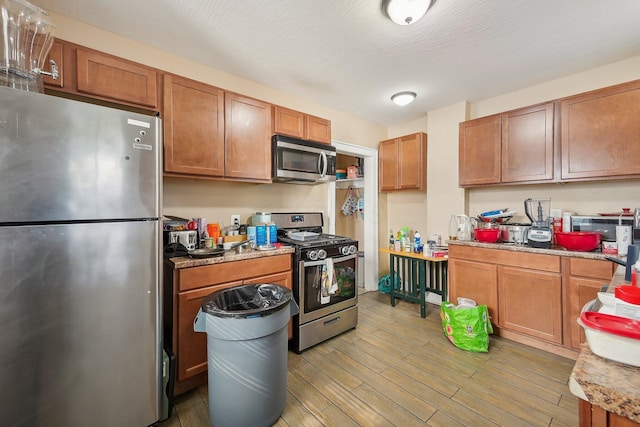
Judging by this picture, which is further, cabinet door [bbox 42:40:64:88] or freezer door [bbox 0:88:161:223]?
cabinet door [bbox 42:40:64:88]

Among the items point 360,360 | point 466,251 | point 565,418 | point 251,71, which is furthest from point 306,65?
point 565,418

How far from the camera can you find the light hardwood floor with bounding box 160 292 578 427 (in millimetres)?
1536

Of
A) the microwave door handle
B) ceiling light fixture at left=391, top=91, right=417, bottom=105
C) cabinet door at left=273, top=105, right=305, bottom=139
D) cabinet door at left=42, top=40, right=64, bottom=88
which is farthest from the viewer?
ceiling light fixture at left=391, top=91, right=417, bottom=105

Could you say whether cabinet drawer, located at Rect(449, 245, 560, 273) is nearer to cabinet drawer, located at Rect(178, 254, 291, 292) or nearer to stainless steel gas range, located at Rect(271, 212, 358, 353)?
stainless steel gas range, located at Rect(271, 212, 358, 353)

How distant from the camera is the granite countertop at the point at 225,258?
1.70 metres

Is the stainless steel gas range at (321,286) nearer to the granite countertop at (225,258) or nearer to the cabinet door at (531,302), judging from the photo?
the granite countertop at (225,258)

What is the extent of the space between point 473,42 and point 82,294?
119 inches

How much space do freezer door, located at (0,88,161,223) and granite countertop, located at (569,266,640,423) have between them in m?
1.76

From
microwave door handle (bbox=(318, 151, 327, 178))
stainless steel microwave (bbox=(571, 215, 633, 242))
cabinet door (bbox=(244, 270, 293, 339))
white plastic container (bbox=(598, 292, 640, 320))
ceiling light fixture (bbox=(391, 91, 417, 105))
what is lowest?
cabinet door (bbox=(244, 270, 293, 339))

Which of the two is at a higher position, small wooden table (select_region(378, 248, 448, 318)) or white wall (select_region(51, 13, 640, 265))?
white wall (select_region(51, 13, 640, 265))

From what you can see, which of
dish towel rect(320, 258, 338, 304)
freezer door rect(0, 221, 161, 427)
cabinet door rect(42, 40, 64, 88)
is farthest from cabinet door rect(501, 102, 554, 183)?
cabinet door rect(42, 40, 64, 88)

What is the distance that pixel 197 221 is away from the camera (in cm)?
217

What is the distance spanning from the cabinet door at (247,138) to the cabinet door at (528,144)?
246 centimetres

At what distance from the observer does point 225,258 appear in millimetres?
1868
